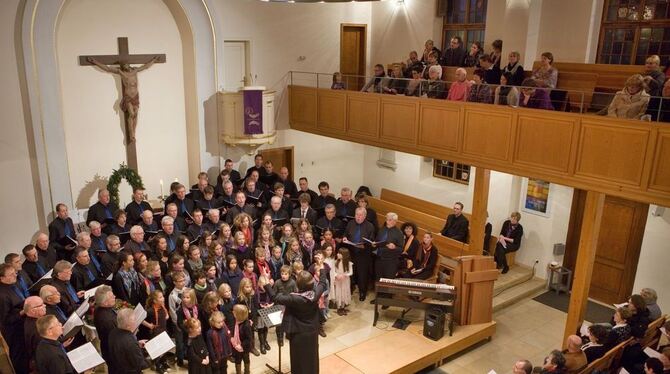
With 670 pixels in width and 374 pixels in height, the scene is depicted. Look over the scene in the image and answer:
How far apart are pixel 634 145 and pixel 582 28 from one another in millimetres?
3922

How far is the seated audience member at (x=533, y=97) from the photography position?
27.6 feet

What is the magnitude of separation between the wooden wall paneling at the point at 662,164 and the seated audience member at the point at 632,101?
45 cm

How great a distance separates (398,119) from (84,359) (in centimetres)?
705

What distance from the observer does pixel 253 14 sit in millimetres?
12641

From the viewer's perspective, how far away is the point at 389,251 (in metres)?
9.51

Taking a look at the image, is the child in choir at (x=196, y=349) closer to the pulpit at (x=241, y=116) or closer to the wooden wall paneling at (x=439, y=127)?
the wooden wall paneling at (x=439, y=127)

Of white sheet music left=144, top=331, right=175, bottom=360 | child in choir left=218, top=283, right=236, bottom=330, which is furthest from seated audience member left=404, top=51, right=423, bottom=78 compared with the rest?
white sheet music left=144, top=331, right=175, bottom=360

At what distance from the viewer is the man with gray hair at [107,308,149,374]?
566 centimetres

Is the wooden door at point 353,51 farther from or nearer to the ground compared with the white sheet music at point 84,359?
farther from the ground

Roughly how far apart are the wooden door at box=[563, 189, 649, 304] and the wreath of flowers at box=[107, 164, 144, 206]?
8803 mm

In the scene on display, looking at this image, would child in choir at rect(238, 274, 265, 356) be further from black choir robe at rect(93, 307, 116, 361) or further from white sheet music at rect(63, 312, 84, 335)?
white sheet music at rect(63, 312, 84, 335)

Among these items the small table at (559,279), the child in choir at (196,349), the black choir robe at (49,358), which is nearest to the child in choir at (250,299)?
the child in choir at (196,349)

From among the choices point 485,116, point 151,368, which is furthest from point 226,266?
point 485,116

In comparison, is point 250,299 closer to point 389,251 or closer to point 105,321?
point 105,321
